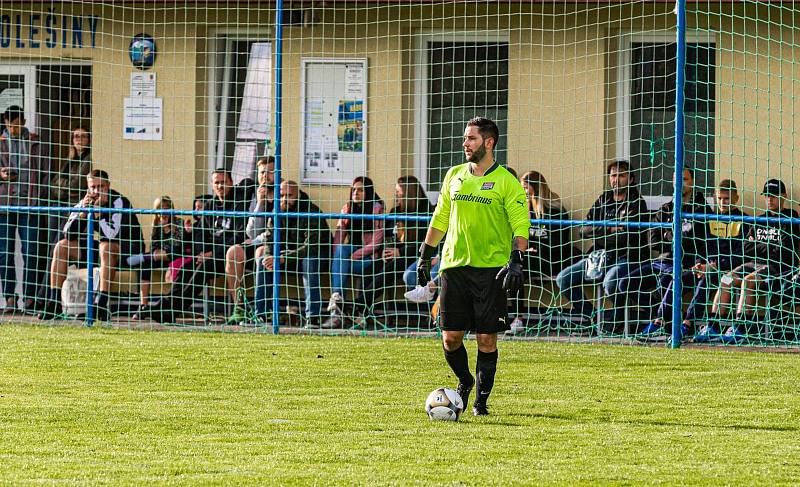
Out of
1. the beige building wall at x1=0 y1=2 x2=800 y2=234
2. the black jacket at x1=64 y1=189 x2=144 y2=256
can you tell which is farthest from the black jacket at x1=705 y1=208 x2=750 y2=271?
the black jacket at x1=64 y1=189 x2=144 y2=256

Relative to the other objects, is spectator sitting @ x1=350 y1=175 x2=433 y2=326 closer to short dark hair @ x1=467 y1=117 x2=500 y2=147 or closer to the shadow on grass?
short dark hair @ x1=467 y1=117 x2=500 y2=147

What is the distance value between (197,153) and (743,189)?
546 cm

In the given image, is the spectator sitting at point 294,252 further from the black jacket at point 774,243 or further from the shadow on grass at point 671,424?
the shadow on grass at point 671,424

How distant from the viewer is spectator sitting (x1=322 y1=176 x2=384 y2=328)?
13758 mm

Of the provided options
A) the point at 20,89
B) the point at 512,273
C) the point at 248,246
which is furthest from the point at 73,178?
the point at 512,273

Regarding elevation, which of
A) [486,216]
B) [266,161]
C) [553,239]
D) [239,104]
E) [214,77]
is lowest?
[553,239]

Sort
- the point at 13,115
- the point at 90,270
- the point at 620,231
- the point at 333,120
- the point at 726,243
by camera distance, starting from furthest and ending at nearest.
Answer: the point at 13,115, the point at 333,120, the point at 90,270, the point at 620,231, the point at 726,243

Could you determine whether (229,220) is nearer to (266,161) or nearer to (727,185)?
(266,161)

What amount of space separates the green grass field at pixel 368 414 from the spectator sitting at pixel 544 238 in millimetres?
1164

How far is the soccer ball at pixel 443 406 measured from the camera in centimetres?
853

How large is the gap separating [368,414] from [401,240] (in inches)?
202

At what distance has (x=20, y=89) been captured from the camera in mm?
15883

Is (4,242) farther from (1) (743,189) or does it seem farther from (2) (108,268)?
(1) (743,189)

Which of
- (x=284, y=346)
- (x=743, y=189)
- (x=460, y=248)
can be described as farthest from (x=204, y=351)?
(x=743, y=189)
